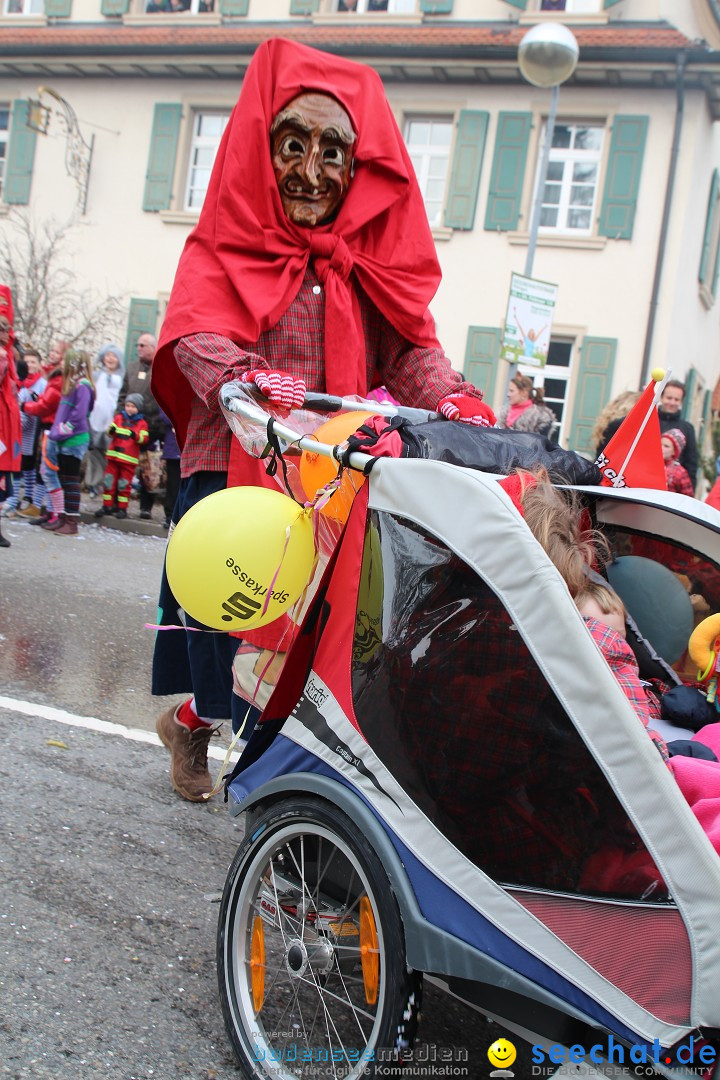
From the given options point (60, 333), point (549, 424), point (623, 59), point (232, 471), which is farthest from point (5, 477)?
point (623, 59)

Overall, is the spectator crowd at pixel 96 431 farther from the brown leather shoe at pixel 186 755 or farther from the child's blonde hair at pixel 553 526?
the child's blonde hair at pixel 553 526

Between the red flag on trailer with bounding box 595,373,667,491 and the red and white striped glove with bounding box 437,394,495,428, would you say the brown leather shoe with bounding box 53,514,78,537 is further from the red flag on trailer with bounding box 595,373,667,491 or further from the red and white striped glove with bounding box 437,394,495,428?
the red flag on trailer with bounding box 595,373,667,491

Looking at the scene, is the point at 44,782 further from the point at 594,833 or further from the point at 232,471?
the point at 594,833

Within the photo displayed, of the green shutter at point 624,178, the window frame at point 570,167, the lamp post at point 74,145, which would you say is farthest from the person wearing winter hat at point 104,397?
the green shutter at point 624,178

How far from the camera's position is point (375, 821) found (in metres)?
2.00

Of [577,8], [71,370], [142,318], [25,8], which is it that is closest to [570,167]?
[577,8]

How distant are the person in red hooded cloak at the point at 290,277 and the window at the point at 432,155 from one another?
1490cm

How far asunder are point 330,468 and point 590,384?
14884 mm

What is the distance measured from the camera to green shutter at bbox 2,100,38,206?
20.2 meters

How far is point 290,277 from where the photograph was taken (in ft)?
10.7

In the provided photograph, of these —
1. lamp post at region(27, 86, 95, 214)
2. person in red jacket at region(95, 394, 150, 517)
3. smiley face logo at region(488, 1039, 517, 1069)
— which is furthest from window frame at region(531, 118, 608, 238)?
smiley face logo at region(488, 1039, 517, 1069)

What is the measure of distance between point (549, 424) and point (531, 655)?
725 centimetres

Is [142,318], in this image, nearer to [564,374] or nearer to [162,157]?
[162,157]

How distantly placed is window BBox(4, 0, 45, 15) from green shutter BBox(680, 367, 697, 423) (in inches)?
558
